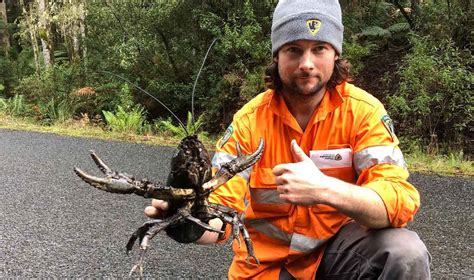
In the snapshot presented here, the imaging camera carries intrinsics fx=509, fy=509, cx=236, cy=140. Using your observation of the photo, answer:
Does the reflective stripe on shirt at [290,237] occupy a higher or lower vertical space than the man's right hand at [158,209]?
lower

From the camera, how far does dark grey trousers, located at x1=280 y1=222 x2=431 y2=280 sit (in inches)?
95.3

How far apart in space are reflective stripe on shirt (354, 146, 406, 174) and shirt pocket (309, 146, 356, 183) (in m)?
0.10

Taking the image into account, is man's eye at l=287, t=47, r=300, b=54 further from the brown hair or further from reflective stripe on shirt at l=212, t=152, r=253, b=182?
reflective stripe on shirt at l=212, t=152, r=253, b=182

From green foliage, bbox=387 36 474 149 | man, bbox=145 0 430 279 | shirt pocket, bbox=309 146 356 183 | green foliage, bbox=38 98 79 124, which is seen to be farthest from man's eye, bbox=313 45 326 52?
green foliage, bbox=38 98 79 124

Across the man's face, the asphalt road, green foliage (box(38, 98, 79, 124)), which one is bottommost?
green foliage (box(38, 98, 79, 124))

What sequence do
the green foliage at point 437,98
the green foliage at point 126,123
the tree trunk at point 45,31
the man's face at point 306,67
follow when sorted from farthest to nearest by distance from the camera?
the tree trunk at point 45,31 → the green foliage at point 126,123 → the green foliage at point 437,98 → the man's face at point 306,67

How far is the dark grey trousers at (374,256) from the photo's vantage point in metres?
2.42

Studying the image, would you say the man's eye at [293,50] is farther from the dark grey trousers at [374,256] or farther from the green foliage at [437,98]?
the green foliage at [437,98]

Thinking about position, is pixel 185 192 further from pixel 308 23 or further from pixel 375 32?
pixel 375 32

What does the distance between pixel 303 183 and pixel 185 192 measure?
0.54m

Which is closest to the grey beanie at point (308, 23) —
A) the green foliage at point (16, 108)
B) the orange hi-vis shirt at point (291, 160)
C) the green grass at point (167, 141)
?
the orange hi-vis shirt at point (291, 160)

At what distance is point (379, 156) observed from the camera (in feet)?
8.76

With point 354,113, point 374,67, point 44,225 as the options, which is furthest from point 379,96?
point 354,113

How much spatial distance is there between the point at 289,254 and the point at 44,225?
360 cm
